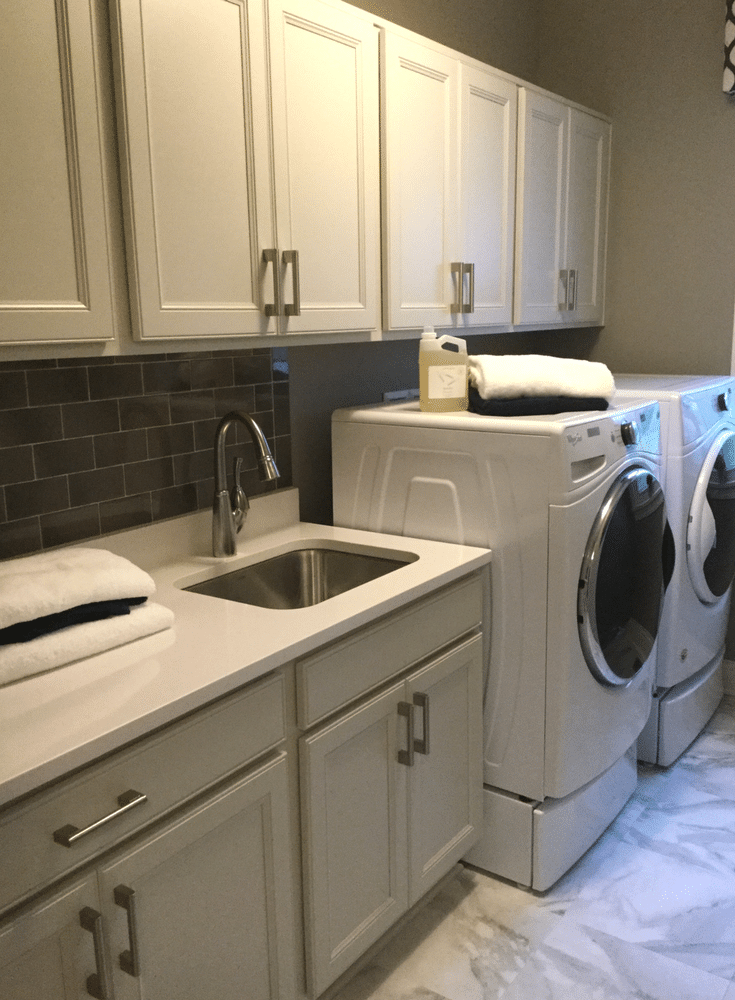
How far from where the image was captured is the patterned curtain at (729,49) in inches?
110

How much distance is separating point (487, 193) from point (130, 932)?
77.5 inches

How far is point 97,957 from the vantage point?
1.20m

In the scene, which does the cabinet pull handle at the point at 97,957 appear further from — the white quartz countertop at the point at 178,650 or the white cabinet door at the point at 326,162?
the white cabinet door at the point at 326,162

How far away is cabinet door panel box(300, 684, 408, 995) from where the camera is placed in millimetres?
1610

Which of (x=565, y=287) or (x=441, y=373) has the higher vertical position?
(x=565, y=287)

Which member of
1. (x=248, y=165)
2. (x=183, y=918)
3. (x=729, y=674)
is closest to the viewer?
(x=183, y=918)

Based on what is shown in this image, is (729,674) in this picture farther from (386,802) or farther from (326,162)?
(326,162)

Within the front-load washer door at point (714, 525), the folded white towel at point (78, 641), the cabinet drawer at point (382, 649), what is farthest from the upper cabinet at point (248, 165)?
the front-load washer door at point (714, 525)

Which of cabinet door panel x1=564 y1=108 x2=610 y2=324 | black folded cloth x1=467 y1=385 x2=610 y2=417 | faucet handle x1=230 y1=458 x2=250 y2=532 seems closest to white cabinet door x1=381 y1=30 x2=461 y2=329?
black folded cloth x1=467 y1=385 x2=610 y2=417

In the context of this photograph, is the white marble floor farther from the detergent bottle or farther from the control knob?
the detergent bottle

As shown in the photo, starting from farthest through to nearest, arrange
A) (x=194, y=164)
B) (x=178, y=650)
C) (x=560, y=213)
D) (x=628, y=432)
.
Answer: (x=560, y=213)
(x=628, y=432)
(x=194, y=164)
(x=178, y=650)

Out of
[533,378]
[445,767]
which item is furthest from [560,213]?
[445,767]

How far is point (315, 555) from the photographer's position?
2189 mm

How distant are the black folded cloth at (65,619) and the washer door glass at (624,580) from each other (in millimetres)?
1062
